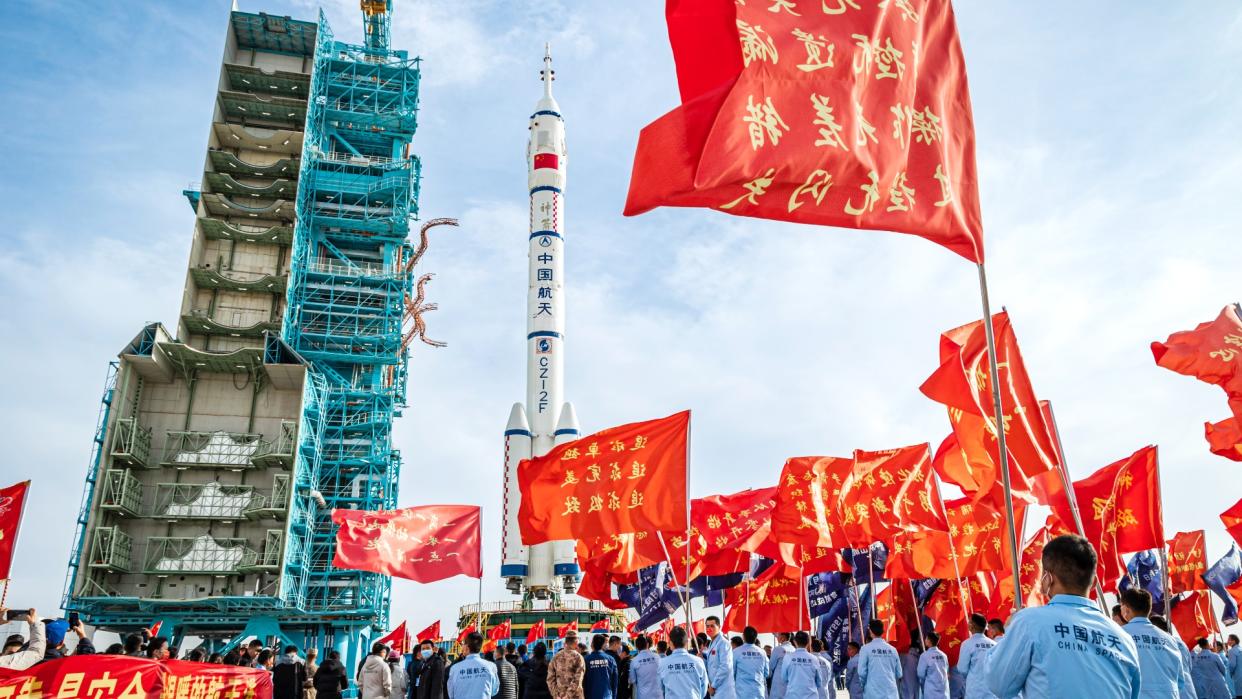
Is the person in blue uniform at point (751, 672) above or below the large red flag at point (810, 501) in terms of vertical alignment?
below

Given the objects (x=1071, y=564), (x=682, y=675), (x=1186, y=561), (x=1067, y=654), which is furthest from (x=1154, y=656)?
(x=1186, y=561)

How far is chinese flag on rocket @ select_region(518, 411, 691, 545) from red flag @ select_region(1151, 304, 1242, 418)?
6875mm

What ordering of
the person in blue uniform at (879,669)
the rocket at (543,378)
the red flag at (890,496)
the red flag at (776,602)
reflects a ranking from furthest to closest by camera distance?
1. the rocket at (543,378)
2. the red flag at (776,602)
3. the red flag at (890,496)
4. the person in blue uniform at (879,669)

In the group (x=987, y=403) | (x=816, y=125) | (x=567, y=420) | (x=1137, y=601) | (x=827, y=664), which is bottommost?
(x=827, y=664)

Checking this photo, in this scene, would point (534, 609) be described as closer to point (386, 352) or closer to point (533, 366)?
point (533, 366)

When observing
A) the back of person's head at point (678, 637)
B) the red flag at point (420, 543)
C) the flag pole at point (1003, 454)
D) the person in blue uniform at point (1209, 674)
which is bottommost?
the person in blue uniform at point (1209, 674)

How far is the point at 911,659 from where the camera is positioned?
48.8ft

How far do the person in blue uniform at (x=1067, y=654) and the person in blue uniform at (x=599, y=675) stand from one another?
933 cm

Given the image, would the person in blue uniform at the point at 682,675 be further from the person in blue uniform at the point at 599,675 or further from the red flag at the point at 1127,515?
the red flag at the point at 1127,515

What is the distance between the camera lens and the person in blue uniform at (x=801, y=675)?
39.0ft

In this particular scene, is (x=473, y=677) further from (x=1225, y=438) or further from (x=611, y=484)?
(x=1225, y=438)

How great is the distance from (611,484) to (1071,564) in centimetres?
973

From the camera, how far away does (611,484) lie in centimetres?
1342

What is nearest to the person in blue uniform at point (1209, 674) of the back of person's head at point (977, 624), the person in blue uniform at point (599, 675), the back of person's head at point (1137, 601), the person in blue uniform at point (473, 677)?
the back of person's head at point (977, 624)
